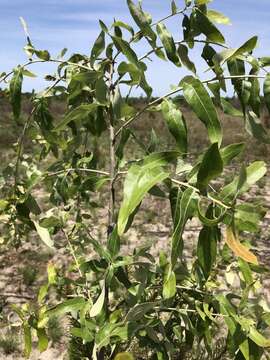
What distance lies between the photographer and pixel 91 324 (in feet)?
4.46

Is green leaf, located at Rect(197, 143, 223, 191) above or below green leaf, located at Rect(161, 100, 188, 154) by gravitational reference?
below

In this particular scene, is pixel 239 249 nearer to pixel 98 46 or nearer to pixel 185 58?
pixel 185 58

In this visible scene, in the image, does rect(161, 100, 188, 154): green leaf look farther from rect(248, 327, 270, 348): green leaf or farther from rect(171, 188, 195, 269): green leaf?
rect(248, 327, 270, 348): green leaf

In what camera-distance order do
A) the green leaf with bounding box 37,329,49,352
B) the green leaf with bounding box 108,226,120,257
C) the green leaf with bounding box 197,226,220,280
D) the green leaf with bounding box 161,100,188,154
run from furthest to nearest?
the green leaf with bounding box 37,329,49,352
the green leaf with bounding box 108,226,120,257
the green leaf with bounding box 161,100,188,154
the green leaf with bounding box 197,226,220,280

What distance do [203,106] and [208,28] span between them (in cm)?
24

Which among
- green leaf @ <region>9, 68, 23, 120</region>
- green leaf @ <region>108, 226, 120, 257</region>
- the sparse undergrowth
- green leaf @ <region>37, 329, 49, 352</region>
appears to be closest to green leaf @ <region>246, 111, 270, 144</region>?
the sparse undergrowth

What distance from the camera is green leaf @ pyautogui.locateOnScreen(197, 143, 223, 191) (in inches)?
29.1

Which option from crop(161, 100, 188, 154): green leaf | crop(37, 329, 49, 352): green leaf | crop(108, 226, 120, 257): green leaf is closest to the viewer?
crop(161, 100, 188, 154): green leaf

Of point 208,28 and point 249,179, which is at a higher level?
point 208,28

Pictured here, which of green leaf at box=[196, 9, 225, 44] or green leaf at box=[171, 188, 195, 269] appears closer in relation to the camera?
green leaf at box=[171, 188, 195, 269]

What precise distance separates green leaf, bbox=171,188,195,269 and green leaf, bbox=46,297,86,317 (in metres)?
0.62

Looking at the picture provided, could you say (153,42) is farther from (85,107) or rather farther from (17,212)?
(17,212)

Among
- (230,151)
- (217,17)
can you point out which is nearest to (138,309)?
(230,151)

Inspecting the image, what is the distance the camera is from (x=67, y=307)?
52.3 inches
